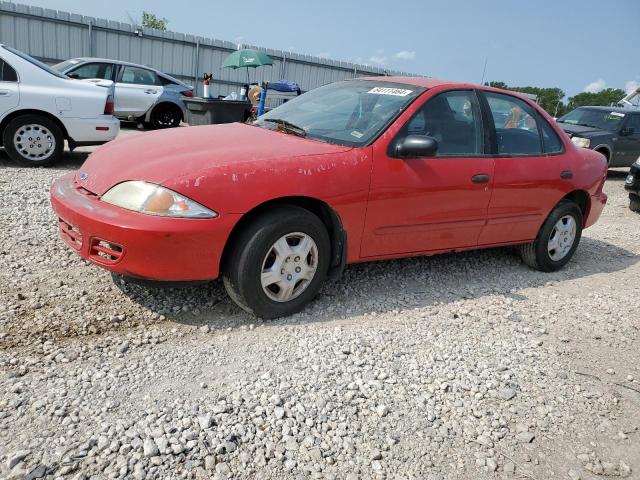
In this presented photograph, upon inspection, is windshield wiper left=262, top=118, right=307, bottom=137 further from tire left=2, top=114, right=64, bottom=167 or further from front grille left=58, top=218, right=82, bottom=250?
tire left=2, top=114, right=64, bottom=167

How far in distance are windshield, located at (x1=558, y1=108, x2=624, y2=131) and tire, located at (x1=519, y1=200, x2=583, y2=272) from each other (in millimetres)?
8478

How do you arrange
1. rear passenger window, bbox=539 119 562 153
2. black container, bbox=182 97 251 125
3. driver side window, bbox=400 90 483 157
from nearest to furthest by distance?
driver side window, bbox=400 90 483 157 → rear passenger window, bbox=539 119 562 153 → black container, bbox=182 97 251 125

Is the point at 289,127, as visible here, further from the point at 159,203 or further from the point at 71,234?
the point at 71,234

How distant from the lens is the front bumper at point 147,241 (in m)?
2.89

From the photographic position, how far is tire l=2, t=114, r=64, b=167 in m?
6.65

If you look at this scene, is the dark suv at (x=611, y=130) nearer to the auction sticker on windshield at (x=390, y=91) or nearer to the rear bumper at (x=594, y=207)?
the rear bumper at (x=594, y=207)

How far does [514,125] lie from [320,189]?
7.07 ft

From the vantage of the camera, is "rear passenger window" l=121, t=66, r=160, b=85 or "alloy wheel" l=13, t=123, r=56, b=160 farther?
"rear passenger window" l=121, t=66, r=160, b=85

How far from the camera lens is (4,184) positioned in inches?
223

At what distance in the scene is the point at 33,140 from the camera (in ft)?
22.2

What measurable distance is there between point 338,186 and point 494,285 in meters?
1.96

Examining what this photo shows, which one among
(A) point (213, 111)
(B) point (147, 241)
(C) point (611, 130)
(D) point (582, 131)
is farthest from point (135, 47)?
(B) point (147, 241)

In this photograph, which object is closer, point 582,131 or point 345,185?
point 345,185

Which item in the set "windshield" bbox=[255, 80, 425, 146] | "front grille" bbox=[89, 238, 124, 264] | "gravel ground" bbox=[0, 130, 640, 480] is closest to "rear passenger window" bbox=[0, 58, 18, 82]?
"gravel ground" bbox=[0, 130, 640, 480]
